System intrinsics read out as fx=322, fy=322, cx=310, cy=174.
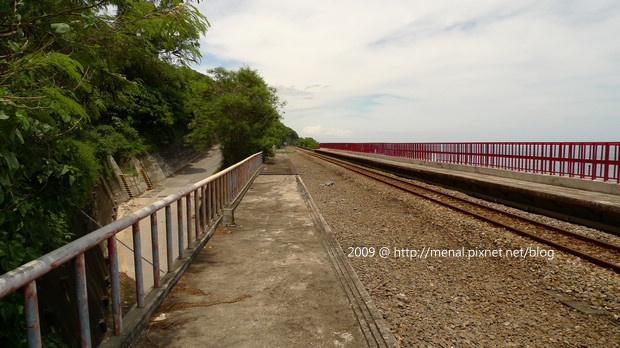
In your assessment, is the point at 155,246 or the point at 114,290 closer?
the point at 114,290

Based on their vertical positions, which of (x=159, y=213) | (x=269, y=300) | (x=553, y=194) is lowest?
(x=159, y=213)

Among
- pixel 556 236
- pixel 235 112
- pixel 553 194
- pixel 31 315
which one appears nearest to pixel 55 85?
pixel 31 315

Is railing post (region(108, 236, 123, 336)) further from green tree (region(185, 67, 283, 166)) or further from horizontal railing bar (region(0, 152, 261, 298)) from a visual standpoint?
green tree (region(185, 67, 283, 166))

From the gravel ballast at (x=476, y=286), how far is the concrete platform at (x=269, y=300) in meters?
0.52

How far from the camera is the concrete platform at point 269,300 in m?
3.04

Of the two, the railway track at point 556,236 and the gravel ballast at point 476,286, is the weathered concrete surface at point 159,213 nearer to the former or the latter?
the gravel ballast at point 476,286

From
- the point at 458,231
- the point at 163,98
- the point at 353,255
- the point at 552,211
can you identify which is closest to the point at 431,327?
the point at 353,255

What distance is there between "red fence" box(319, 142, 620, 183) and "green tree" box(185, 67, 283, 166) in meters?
13.4

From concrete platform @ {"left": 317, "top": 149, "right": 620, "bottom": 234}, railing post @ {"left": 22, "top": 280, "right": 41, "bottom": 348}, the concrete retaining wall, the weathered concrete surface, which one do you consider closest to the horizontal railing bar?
railing post @ {"left": 22, "top": 280, "right": 41, "bottom": 348}

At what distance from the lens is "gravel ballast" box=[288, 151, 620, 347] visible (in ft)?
12.0

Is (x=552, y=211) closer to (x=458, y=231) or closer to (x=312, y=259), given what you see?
(x=458, y=231)

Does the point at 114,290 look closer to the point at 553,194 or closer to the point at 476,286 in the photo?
the point at 476,286

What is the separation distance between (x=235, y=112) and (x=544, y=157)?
65.6 ft

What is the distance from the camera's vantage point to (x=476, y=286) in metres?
4.85
